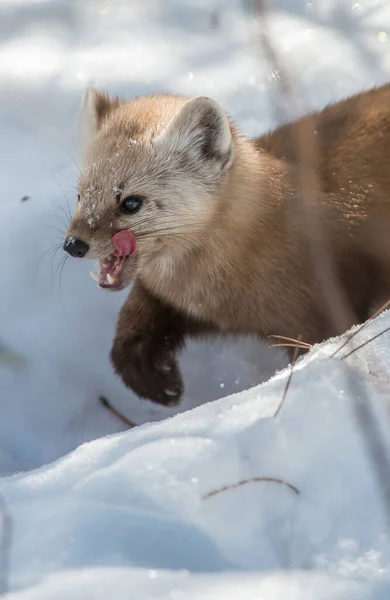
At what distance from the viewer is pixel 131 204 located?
2.45 meters

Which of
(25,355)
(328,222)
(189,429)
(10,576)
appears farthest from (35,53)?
(10,576)

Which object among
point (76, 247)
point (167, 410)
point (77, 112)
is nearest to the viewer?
point (76, 247)

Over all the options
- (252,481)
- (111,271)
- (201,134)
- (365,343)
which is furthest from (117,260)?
(252,481)

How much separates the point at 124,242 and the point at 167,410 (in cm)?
93

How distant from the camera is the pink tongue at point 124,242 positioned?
2.40m

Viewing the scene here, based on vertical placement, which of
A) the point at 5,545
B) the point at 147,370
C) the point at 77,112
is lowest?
the point at 5,545

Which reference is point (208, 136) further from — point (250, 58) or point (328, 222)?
point (250, 58)

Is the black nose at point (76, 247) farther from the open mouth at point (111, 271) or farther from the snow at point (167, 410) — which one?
the snow at point (167, 410)

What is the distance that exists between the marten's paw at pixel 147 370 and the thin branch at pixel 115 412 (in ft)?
0.41

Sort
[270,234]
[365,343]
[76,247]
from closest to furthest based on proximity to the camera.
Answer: [365,343] < [76,247] < [270,234]

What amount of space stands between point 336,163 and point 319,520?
164cm

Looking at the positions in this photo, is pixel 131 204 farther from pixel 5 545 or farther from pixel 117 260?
pixel 5 545

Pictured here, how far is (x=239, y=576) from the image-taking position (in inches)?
52.8

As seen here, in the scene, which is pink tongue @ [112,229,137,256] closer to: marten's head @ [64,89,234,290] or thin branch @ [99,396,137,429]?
marten's head @ [64,89,234,290]
